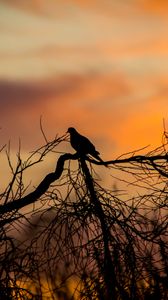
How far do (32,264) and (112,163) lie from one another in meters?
2.02

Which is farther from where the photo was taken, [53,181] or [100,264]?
[53,181]

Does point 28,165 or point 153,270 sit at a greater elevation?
point 28,165

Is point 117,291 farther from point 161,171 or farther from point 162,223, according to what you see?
point 161,171

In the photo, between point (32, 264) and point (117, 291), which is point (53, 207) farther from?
point (117, 291)

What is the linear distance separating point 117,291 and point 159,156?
2.30 m

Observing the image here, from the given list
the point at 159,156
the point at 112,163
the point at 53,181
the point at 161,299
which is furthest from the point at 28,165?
the point at 161,299

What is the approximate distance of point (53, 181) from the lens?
11.9 meters

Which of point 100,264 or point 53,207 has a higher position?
point 53,207

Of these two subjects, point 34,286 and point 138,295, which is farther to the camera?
point 34,286

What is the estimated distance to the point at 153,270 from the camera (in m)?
11.1

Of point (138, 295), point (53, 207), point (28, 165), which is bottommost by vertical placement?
point (138, 295)

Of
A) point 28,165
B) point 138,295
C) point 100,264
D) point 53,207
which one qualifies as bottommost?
point 138,295

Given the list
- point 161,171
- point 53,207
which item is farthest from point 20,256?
point 161,171

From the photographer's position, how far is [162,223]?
1120 centimetres
